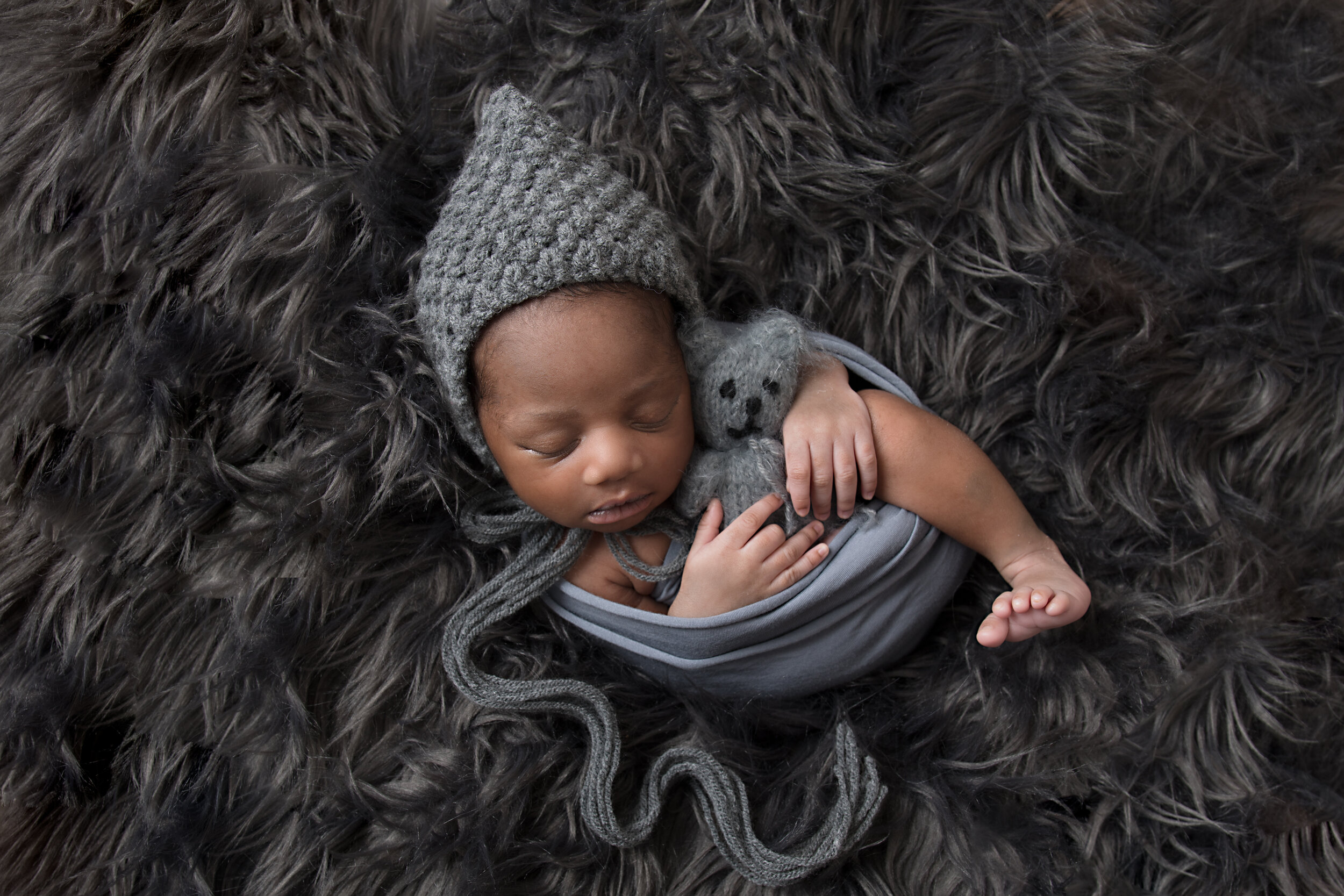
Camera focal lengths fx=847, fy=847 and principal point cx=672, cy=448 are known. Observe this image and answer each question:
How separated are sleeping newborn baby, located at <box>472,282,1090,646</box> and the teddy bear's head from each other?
28 millimetres

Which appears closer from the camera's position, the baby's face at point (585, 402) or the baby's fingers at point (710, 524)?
the baby's face at point (585, 402)

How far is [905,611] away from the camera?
111cm

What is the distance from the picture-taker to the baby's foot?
0.97 m

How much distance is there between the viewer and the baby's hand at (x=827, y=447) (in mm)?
1057

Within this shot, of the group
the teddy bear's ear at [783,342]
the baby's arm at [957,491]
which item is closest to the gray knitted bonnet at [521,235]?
the teddy bear's ear at [783,342]

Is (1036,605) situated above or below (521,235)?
below

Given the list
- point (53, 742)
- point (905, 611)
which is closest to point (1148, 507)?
point (905, 611)

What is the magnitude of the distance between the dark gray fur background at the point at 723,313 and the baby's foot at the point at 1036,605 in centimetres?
9

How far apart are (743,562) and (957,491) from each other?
0.28 metres

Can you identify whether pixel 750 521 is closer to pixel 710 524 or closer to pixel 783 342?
pixel 710 524

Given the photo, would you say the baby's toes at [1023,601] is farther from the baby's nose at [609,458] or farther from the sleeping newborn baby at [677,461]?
the baby's nose at [609,458]

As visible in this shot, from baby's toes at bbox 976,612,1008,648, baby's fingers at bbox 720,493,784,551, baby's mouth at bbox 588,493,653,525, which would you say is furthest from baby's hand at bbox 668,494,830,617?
baby's toes at bbox 976,612,1008,648

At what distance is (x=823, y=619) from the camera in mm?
1109

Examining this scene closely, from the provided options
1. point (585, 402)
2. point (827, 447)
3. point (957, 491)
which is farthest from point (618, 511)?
point (957, 491)
